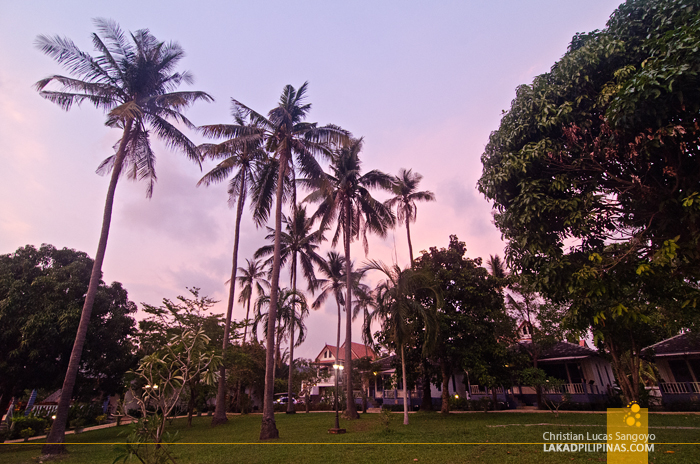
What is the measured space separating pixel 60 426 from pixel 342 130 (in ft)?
52.7

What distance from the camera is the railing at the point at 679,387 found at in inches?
714

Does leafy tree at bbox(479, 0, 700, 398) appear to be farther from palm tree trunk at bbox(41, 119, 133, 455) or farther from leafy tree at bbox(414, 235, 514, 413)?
palm tree trunk at bbox(41, 119, 133, 455)

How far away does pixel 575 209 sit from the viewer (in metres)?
6.59

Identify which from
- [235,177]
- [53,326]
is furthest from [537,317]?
[53,326]

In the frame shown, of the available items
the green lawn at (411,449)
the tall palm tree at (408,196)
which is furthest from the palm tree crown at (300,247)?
the green lawn at (411,449)

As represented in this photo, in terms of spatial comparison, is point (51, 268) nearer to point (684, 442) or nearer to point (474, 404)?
point (684, 442)

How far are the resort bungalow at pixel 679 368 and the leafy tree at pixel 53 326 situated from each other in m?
30.3

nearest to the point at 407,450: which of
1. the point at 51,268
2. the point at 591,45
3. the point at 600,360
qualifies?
the point at 591,45

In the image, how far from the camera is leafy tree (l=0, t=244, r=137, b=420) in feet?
48.0

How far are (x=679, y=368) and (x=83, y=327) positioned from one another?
100ft

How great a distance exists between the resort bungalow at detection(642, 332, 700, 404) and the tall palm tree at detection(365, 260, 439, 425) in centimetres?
1474

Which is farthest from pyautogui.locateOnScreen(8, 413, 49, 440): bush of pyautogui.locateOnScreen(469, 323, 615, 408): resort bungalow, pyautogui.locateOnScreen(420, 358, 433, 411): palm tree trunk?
pyautogui.locateOnScreen(469, 323, 615, 408): resort bungalow

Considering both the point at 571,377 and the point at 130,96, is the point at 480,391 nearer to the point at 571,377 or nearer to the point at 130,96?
the point at 571,377

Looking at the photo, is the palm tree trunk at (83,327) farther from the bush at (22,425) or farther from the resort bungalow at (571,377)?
the resort bungalow at (571,377)
